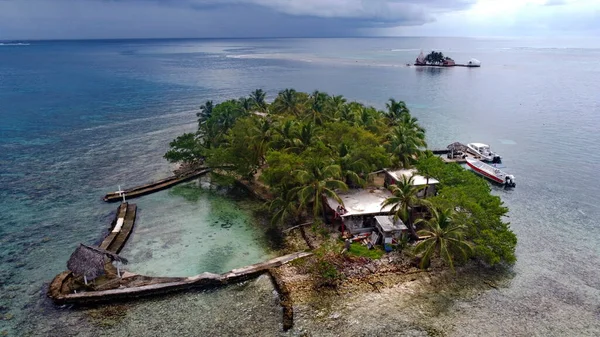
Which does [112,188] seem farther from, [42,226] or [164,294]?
[164,294]

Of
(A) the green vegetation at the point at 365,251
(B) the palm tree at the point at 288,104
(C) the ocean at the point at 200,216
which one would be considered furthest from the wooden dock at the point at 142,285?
(B) the palm tree at the point at 288,104

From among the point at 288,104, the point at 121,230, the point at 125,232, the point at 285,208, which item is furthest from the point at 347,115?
the point at 121,230

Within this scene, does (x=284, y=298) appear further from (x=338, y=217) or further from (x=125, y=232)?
(x=125, y=232)

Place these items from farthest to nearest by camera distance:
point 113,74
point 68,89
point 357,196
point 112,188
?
point 113,74, point 68,89, point 112,188, point 357,196

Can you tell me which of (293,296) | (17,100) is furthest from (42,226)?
(17,100)

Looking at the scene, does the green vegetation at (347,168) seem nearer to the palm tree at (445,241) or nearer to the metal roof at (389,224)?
the palm tree at (445,241)

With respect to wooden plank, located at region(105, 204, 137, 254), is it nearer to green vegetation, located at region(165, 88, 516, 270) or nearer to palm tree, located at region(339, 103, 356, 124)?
green vegetation, located at region(165, 88, 516, 270)
